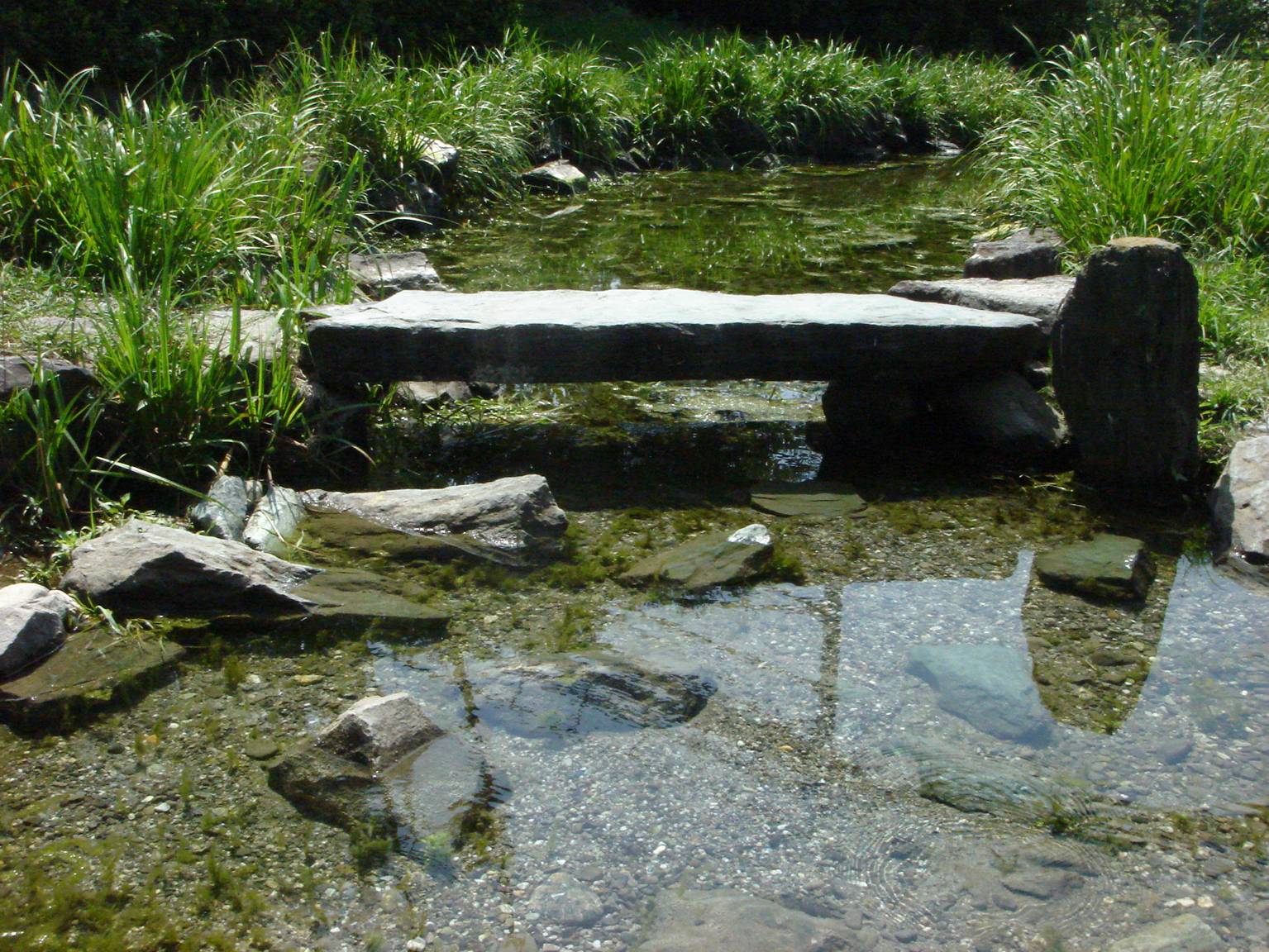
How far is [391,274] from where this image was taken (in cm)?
619

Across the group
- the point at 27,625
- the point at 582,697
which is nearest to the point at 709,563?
the point at 582,697

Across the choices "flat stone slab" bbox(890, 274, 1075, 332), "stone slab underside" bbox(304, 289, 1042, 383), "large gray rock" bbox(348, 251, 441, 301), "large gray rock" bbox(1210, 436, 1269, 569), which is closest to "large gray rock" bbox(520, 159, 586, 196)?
"large gray rock" bbox(348, 251, 441, 301)

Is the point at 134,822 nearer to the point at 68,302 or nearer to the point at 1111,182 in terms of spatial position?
the point at 68,302

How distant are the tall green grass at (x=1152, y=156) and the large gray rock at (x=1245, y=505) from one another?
1.89 m

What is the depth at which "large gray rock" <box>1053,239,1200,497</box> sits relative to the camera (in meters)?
3.89

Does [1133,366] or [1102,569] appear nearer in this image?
[1102,569]

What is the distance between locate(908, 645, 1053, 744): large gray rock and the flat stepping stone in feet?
3.13

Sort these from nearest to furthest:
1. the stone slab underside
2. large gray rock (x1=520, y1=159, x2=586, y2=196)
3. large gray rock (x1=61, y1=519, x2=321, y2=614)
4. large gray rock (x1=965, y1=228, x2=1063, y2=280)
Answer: large gray rock (x1=61, y1=519, x2=321, y2=614), the stone slab underside, large gray rock (x1=965, y1=228, x2=1063, y2=280), large gray rock (x1=520, y1=159, x2=586, y2=196)

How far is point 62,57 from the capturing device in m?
8.74

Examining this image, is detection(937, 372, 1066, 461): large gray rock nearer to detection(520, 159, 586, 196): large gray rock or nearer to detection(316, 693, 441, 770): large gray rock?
detection(316, 693, 441, 770): large gray rock

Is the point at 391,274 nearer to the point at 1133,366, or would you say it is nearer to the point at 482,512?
the point at 482,512

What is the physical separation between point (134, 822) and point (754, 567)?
1.86 metres

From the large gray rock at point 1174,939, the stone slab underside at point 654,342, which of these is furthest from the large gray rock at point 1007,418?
the large gray rock at point 1174,939

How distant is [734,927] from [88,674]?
1.72 metres
